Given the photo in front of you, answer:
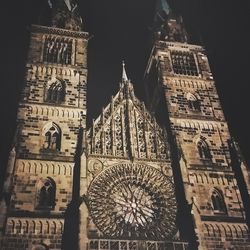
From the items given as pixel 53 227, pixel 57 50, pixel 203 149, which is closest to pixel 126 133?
pixel 203 149

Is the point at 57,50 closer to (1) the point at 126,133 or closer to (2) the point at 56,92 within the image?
(2) the point at 56,92

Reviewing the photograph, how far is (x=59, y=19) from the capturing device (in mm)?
26000

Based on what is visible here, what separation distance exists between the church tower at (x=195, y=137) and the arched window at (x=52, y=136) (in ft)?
21.1

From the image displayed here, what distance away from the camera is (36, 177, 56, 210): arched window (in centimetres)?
1714

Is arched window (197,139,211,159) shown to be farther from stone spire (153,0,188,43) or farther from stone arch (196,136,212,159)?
stone spire (153,0,188,43)

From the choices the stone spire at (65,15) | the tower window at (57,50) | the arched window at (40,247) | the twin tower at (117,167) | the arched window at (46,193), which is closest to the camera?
the arched window at (40,247)

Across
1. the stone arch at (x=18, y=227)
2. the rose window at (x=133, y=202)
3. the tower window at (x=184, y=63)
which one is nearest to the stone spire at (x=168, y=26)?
the tower window at (x=184, y=63)

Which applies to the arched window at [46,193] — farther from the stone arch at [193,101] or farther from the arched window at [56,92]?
the stone arch at [193,101]

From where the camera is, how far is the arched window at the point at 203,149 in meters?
20.8

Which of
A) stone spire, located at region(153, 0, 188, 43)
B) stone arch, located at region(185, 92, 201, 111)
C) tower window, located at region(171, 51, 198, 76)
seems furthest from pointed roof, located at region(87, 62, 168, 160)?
stone spire, located at region(153, 0, 188, 43)

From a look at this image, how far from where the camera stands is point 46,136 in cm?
1961

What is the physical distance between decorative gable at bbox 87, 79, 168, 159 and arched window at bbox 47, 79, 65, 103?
2.99 meters

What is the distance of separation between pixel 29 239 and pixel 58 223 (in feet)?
4.75

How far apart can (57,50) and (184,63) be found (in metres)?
8.94
